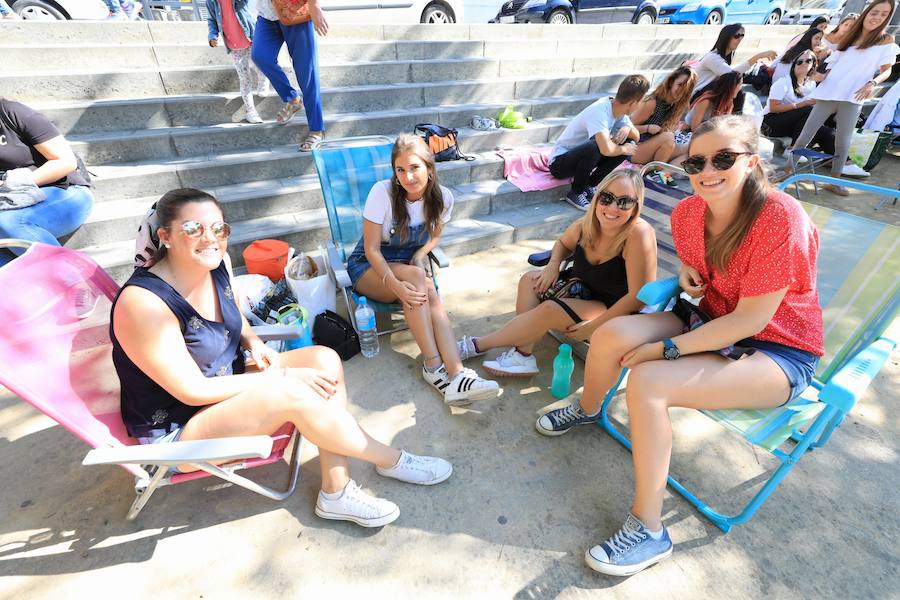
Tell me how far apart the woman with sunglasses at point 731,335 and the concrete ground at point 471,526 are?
239 millimetres

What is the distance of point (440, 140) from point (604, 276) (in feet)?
9.20

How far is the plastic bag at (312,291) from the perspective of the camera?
285 centimetres

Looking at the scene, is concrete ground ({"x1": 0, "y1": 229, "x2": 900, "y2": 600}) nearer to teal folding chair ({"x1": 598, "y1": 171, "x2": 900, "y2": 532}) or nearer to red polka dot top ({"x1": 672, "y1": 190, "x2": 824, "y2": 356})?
teal folding chair ({"x1": 598, "y1": 171, "x2": 900, "y2": 532})

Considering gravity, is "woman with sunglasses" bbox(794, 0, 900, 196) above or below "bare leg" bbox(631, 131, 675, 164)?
above

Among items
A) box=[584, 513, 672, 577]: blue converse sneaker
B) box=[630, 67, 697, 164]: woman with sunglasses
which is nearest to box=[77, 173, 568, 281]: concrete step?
box=[630, 67, 697, 164]: woman with sunglasses

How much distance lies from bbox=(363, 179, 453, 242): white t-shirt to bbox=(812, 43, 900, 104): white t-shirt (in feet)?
18.5

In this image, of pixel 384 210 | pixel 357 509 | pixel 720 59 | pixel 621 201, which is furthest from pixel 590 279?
pixel 720 59

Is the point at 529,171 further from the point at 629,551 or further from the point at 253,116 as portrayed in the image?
the point at 629,551

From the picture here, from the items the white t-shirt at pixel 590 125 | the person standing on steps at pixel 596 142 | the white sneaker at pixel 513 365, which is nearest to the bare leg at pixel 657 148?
the person standing on steps at pixel 596 142

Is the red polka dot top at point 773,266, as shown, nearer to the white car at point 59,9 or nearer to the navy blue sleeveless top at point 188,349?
the navy blue sleeveless top at point 188,349

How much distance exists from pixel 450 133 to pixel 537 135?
1.45 metres

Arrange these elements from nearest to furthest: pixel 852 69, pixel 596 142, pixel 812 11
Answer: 1. pixel 596 142
2. pixel 852 69
3. pixel 812 11

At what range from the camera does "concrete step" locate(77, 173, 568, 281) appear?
3.30 metres

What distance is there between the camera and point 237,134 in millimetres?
4203
